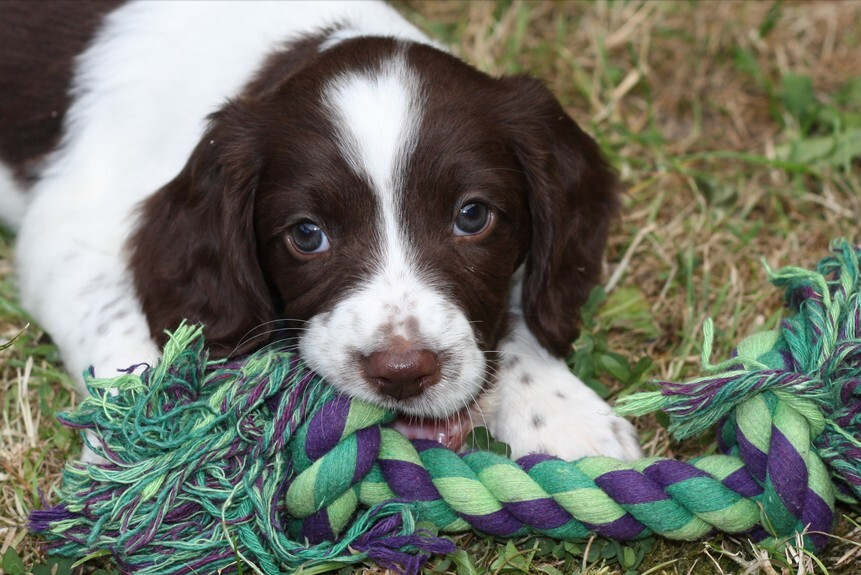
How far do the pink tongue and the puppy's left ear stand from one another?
1.84 ft

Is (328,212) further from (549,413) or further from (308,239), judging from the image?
(549,413)

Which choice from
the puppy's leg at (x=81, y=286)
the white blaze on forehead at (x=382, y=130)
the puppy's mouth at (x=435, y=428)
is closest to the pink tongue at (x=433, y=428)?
the puppy's mouth at (x=435, y=428)

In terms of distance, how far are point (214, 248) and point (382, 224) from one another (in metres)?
0.62

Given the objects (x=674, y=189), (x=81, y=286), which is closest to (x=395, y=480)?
(x=81, y=286)

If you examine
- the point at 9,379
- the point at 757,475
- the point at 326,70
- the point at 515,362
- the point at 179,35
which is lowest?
the point at 9,379

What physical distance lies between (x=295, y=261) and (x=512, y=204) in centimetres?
71

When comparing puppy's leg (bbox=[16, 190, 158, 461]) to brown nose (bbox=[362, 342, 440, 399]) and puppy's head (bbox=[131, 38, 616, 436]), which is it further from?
brown nose (bbox=[362, 342, 440, 399])

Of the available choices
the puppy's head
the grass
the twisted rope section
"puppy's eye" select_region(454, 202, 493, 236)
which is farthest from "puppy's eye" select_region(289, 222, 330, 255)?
the grass

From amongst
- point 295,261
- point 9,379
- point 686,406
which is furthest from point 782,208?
point 9,379

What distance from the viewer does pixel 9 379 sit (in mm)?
3975

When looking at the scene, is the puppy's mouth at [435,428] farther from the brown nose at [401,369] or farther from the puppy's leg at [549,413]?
the brown nose at [401,369]

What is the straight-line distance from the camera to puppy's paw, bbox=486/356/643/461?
3391 millimetres

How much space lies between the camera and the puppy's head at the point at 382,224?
3061mm

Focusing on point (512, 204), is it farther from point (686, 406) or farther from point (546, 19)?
point (546, 19)
